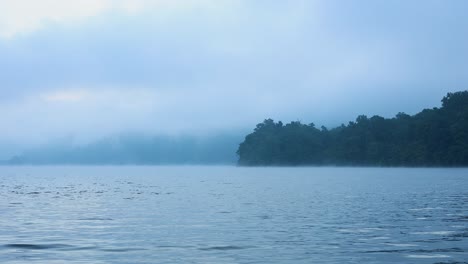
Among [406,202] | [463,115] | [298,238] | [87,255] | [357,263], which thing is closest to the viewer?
[357,263]

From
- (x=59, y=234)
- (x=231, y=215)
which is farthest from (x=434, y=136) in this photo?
(x=59, y=234)

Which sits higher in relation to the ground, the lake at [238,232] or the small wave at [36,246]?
the lake at [238,232]

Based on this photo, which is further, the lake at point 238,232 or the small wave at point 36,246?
the small wave at point 36,246

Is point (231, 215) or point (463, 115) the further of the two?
point (463, 115)

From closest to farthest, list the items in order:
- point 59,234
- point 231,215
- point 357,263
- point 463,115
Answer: point 357,263
point 59,234
point 231,215
point 463,115

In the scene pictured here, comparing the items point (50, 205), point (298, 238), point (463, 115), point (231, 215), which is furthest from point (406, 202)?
point (463, 115)

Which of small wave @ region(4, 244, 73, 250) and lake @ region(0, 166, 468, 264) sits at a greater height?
lake @ region(0, 166, 468, 264)

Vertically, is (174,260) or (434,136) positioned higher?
(434,136)

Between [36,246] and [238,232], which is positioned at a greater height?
[238,232]

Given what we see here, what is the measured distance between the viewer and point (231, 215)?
125 ft

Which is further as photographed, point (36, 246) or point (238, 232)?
point (238, 232)

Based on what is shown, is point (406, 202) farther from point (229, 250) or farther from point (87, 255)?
point (87, 255)

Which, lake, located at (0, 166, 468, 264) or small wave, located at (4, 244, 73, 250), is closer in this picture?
lake, located at (0, 166, 468, 264)

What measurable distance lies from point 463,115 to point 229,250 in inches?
5885
